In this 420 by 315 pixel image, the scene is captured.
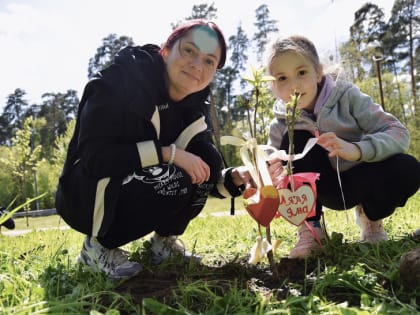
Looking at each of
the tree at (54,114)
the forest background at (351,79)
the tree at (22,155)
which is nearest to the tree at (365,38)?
the forest background at (351,79)

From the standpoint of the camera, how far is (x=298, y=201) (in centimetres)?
137

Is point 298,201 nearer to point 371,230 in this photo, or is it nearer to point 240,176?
point 240,176

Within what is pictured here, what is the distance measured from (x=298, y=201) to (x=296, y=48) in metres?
0.71

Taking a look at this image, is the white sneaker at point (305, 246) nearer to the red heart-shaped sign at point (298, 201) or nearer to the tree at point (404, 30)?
the red heart-shaped sign at point (298, 201)

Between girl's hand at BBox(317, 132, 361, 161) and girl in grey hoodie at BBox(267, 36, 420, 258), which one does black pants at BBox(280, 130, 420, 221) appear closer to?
girl in grey hoodie at BBox(267, 36, 420, 258)

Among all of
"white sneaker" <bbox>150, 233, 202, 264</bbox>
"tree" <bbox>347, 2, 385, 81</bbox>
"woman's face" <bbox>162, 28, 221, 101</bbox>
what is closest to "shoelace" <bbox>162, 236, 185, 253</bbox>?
"white sneaker" <bbox>150, 233, 202, 264</bbox>

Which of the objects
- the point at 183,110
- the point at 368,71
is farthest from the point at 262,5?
the point at 183,110

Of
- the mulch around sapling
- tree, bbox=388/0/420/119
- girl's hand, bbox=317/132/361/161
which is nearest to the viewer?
A: the mulch around sapling

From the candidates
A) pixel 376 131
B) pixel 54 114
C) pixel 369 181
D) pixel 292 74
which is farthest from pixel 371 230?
pixel 54 114

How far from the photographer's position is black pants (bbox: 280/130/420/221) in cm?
175

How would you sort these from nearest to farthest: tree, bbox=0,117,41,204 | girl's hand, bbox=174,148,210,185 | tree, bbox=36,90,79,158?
girl's hand, bbox=174,148,210,185 → tree, bbox=0,117,41,204 → tree, bbox=36,90,79,158

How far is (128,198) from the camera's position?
61.4 inches

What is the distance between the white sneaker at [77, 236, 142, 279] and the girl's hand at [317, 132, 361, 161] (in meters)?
0.89

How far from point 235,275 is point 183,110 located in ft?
2.67
